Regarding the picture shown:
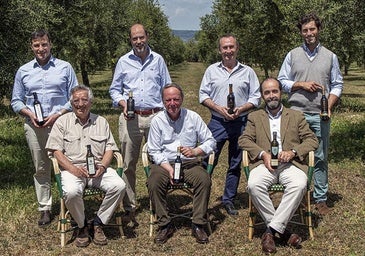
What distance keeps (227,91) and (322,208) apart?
7.16 ft

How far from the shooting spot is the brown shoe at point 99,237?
5.73 meters

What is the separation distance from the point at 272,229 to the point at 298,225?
0.94 meters

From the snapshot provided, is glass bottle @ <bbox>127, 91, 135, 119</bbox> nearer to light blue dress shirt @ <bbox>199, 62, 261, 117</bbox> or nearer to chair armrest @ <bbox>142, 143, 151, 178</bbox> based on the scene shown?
chair armrest @ <bbox>142, 143, 151, 178</bbox>

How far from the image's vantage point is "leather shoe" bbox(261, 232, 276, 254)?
5.33 meters

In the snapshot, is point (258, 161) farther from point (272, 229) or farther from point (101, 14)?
point (101, 14)

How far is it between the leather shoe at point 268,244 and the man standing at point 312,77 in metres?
1.70

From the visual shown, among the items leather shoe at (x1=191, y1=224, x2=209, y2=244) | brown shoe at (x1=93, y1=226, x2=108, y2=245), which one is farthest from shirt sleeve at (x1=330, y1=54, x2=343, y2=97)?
brown shoe at (x1=93, y1=226, x2=108, y2=245)

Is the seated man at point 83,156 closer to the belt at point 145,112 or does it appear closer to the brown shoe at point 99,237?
the brown shoe at point 99,237

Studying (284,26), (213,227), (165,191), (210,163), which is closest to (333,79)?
(210,163)

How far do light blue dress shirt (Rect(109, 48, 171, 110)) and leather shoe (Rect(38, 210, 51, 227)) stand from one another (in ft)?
6.00

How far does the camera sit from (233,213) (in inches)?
264

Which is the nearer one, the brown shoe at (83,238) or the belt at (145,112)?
the brown shoe at (83,238)

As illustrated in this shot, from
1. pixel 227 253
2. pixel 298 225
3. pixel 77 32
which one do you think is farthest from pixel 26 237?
pixel 77 32

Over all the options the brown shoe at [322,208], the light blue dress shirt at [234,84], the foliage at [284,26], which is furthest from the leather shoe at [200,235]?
the foliage at [284,26]
